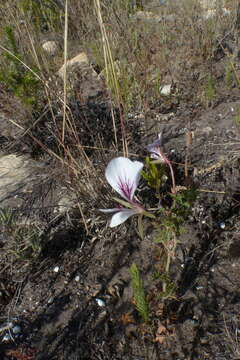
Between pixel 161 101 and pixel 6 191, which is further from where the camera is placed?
pixel 161 101

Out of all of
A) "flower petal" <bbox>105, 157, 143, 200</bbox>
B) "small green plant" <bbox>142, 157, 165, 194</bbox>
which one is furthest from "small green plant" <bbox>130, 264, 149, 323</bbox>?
"small green plant" <bbox>142, 157, 165, 194</bbox>

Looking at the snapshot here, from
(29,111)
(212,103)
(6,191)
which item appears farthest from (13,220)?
(212,103)

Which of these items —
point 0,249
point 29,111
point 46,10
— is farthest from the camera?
point 46,10

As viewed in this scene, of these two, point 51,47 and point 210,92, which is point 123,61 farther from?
point 51,47

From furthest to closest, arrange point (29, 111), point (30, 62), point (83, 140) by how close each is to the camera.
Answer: point (30, 62), point (29, 111), point (83, 140)

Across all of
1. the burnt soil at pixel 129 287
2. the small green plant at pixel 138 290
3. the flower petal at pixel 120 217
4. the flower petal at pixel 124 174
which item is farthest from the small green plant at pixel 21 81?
the small green plant at pixel 138 290

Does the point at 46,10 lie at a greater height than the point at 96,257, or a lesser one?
greater

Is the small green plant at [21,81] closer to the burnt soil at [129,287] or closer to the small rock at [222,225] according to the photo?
the burnt soil at [129,287]

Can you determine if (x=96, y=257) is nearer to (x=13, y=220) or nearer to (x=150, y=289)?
(x=150, y=289)
